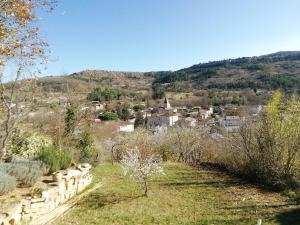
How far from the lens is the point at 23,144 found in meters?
11.4

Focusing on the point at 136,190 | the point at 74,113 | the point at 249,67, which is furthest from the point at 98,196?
the point at 249,67

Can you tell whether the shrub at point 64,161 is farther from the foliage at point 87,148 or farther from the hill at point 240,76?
the hill at point 240,76

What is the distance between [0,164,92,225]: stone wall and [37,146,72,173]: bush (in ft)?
1.39

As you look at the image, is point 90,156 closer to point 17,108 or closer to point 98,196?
point 17,108

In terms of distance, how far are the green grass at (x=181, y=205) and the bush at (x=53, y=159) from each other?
50.6 inches

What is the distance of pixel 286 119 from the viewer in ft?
38.8

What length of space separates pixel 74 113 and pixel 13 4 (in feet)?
34.7

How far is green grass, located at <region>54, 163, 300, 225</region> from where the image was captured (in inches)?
312

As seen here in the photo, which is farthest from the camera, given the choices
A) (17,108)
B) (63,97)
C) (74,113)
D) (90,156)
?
(63,97)

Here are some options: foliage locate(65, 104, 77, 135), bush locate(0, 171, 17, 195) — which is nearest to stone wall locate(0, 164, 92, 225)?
bush locate(0, 171, 17, 195)

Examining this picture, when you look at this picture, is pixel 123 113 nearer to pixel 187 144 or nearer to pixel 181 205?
pixel 187 144

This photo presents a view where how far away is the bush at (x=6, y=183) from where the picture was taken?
24.0 feet

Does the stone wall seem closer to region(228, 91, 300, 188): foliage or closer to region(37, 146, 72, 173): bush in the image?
region(37, 146, 72, 173): bush

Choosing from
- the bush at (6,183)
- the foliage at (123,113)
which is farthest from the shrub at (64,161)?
the foliage at (123,113)
